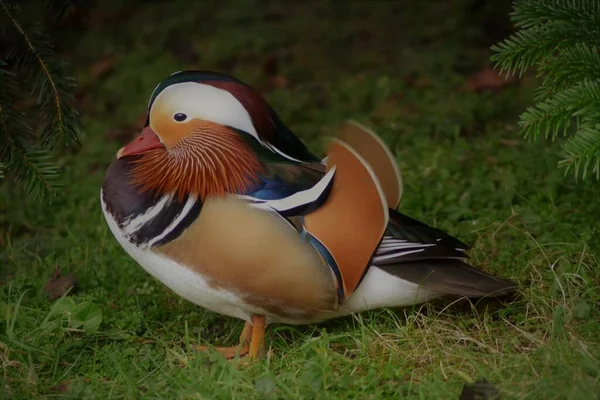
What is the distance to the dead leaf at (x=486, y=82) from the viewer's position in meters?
4.41

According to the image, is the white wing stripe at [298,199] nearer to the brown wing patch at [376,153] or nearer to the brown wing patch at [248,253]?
the brown wing patch at [248,253]

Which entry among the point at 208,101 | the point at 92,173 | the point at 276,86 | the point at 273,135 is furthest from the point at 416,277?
the point at 276,86

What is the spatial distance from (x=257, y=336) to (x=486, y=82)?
2.42 meters

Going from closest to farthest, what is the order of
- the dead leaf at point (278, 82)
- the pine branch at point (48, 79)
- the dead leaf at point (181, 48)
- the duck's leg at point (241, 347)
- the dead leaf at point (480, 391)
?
the dead leaf at point (480, 391) → the duck's leg at point (241, 347) → the pine branch at point (48, 79) → the dead leaf at point (278, 82) → the dead leaf at point (181, 48)

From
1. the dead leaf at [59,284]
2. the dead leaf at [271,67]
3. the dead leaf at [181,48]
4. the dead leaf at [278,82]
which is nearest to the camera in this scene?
the dead leaf at [59,284]

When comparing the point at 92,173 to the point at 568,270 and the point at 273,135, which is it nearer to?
the point at 273,135

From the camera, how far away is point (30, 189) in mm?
2551

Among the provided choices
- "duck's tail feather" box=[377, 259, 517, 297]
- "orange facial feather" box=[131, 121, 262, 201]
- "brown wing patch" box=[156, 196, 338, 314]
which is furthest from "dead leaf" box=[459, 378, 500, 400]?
"orange facial feather" box=[131, 121, 262, 201]

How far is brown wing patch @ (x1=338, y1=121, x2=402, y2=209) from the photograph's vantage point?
7.94ft

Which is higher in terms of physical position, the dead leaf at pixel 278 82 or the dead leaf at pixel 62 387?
the dead leaf at pixel 62 387

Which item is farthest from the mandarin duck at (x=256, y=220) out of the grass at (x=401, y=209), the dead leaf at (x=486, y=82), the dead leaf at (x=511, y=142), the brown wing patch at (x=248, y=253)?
the dead leaf at (x=486, y=82)

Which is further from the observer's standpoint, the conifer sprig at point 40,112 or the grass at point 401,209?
the conifer sprig at point 40,112

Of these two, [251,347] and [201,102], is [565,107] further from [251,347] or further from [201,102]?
[251,347]

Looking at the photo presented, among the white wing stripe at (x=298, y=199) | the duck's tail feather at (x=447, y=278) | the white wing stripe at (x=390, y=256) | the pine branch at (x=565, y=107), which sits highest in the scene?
the pine branch at (x=565, y=107)
